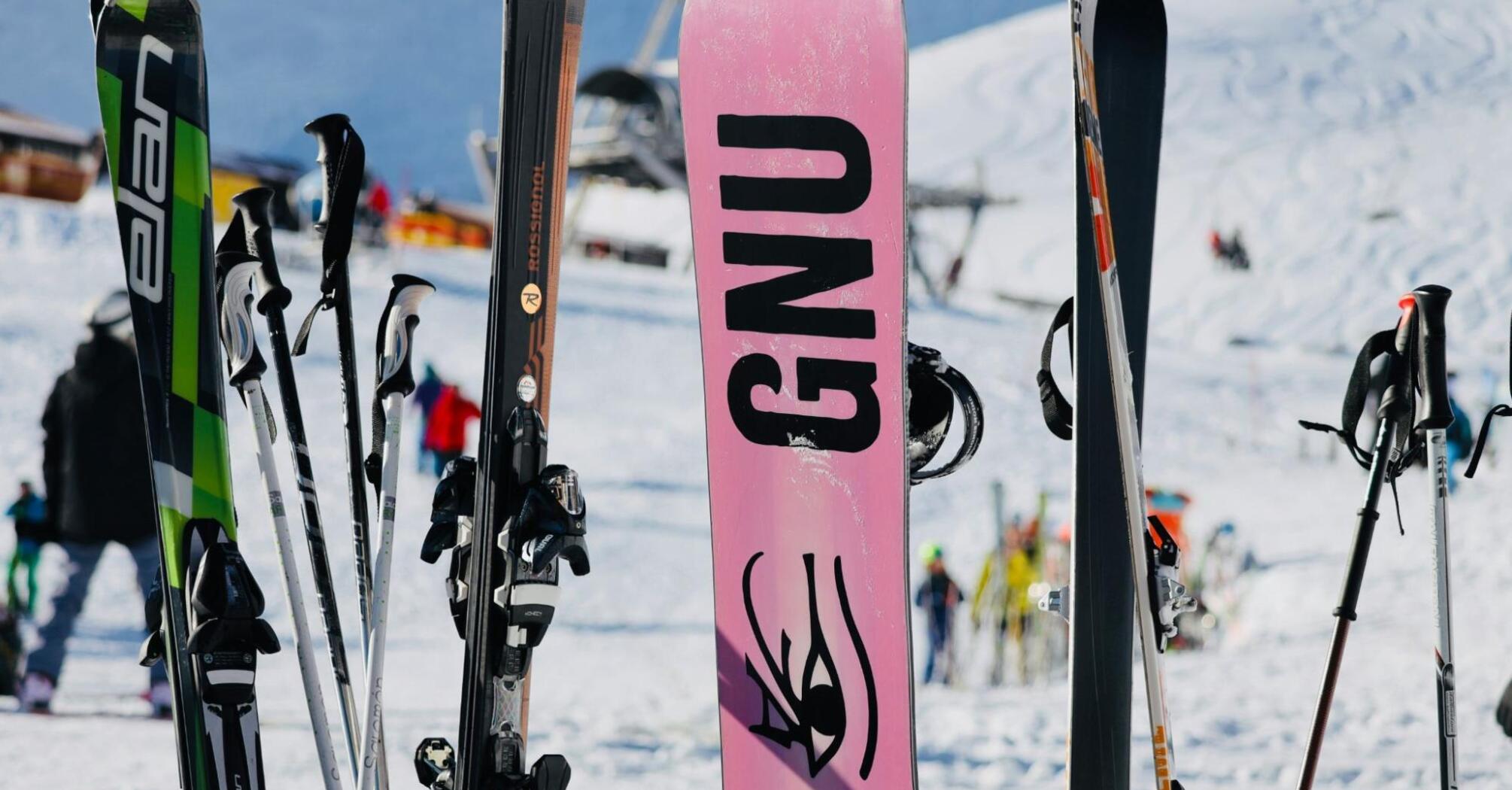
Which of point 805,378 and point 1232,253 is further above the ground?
Result: point 1232,253

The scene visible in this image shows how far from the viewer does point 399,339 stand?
9.89 feet

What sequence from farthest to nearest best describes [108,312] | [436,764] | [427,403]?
[427,403] < [108,312] < [436,764]

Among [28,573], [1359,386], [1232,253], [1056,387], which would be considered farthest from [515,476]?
[1232,253]

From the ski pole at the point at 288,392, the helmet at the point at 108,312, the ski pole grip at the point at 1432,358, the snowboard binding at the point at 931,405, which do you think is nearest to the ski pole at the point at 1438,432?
the ski pole grip at the point at 1432,358

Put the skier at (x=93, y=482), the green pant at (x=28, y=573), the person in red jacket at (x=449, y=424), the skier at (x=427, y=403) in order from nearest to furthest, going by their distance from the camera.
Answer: the skier at (x=93, y=482), the green pant at (x=28, y=573), the person in red jacket at (x=449, y=424), the skier at (x=427, y=403)

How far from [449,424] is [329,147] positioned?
7.36m

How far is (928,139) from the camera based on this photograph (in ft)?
155

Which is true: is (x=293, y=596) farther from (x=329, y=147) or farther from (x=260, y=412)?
(x=329, y=147)

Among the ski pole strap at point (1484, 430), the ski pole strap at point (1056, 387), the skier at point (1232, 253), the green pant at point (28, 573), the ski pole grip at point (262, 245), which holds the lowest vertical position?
the green pant at point (28, 573)

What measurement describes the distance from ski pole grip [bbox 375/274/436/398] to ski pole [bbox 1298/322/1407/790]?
181 cm

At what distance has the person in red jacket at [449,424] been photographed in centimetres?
1024

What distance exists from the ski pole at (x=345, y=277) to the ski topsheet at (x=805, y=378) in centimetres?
68

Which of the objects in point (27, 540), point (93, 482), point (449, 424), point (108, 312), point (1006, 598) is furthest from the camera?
point (449, 424)

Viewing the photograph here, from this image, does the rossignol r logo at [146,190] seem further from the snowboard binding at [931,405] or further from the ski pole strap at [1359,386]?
the ski pole strap at [1359,386]
